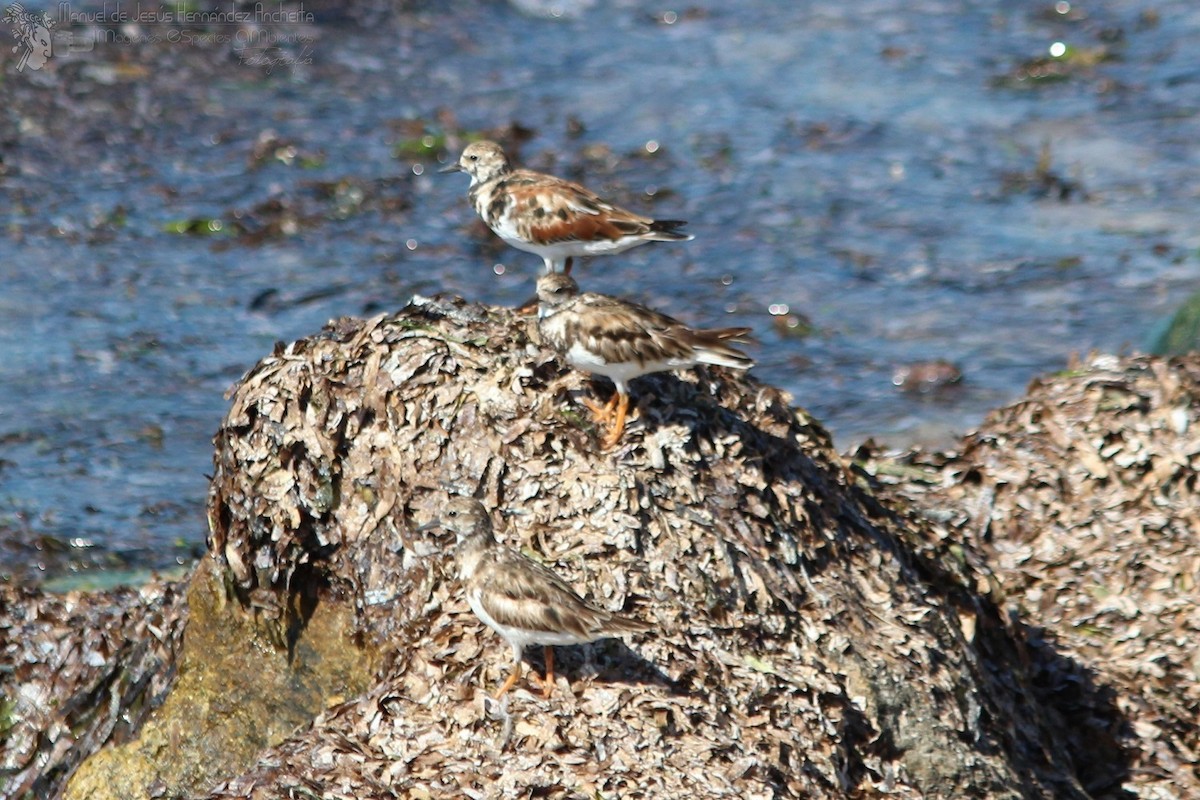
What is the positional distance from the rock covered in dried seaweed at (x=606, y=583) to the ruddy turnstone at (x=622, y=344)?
19 centimetres

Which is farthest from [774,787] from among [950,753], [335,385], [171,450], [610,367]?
[171,450]

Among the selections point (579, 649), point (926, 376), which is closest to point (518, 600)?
point (579, 649)

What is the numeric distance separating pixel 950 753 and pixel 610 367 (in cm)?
205

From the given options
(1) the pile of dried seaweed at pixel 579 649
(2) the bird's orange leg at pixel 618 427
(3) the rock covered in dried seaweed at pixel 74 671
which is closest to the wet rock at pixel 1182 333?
(1) the pile of dried seaweed at pixel 579 649

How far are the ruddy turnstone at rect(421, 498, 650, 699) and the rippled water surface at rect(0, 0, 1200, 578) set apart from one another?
14.3 ft

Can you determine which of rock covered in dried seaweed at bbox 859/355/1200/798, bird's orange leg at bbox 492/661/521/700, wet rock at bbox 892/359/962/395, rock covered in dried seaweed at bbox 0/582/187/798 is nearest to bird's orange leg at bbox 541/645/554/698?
bird's orange leg at bbox 492/661/521/700

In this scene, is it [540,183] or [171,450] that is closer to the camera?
[540,183]

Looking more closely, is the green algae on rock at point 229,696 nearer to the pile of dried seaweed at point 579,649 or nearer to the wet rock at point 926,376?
the pile of dried seaweed at point 579,649

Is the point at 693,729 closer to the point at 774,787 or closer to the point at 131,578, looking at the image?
the point at 774,787

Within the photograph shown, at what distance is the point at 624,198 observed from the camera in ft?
49.6

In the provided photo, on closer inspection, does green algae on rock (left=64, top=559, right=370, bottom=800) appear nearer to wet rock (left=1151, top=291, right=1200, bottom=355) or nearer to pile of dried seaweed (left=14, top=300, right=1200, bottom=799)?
pile of dried seaweed (left=14, top=300, right=1200, bottom=799)

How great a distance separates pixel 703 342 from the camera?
250 inches

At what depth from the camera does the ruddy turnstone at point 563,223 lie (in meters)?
7.82

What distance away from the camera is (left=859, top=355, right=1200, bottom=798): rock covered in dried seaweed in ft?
24.9
